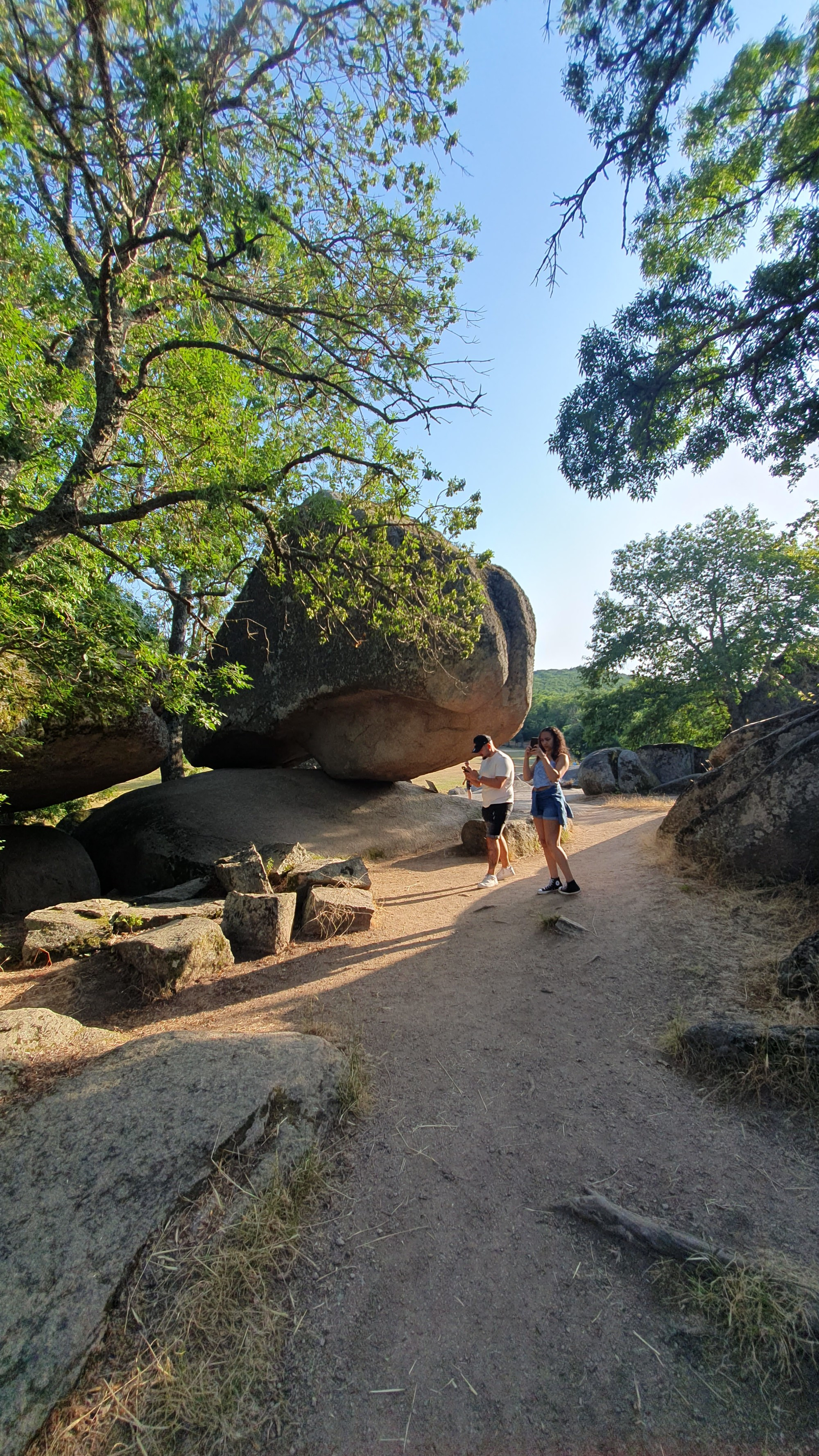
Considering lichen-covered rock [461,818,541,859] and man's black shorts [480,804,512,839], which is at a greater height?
man's black shorts [480,804,512,839]

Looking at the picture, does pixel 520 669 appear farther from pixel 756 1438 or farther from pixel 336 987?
pixel 756 1438

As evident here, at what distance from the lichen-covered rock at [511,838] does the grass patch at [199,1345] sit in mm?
7220

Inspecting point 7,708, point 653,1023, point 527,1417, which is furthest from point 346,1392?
point 7,708

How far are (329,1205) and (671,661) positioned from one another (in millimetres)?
24340

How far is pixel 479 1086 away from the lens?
11.3 ft

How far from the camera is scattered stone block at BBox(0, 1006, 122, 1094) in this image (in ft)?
11.0

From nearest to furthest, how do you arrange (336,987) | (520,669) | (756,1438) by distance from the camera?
(756,1438) < (336,987) < (520,669)

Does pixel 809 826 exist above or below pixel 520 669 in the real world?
below

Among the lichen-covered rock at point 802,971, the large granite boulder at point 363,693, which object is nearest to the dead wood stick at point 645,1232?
the lichen-covered rock at point 802,971

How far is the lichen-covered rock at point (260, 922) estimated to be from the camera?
226 inches

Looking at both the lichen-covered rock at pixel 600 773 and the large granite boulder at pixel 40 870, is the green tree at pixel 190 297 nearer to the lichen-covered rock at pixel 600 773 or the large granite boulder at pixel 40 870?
the large granite boulder at pixel 40 870

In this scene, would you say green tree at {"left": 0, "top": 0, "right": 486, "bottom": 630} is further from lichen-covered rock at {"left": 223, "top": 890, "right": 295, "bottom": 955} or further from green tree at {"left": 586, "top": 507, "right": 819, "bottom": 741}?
green tree at {"left": 586, "top": 507, "right": 819, "bottom": 741}

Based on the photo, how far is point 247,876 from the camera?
670cm

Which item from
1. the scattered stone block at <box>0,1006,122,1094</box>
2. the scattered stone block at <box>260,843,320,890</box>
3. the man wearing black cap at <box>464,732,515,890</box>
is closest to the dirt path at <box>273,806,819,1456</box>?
the scattered stone block at <box>0,1006,122,1094</box>
